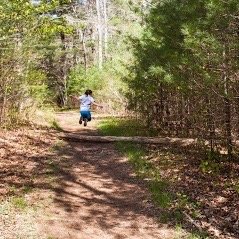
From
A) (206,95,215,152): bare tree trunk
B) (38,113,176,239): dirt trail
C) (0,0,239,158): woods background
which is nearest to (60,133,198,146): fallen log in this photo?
(0,0,239,158): woods background

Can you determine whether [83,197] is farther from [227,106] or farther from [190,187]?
[227,106]

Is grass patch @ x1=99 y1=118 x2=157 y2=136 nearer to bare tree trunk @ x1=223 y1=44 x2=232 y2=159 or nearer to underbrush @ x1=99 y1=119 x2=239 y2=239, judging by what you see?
underbrush @ x1=99 y1=119 x2=239 y2=239

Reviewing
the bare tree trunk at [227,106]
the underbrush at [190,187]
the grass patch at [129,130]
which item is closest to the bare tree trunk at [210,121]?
the bare tree trunk at [227,106]

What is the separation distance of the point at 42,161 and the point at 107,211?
13.1 ft

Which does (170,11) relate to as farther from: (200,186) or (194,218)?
(194,218)

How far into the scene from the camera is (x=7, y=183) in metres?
9.72

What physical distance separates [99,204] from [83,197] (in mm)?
529

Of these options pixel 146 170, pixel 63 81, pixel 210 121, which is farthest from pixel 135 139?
pixel 63 81

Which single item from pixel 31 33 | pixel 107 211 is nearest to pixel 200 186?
pixel 107 211

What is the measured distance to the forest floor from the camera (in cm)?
744

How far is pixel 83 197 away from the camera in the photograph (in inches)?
361

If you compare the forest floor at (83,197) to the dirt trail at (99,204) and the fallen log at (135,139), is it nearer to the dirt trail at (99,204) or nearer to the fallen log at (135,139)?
the dirt trail at (99,204)

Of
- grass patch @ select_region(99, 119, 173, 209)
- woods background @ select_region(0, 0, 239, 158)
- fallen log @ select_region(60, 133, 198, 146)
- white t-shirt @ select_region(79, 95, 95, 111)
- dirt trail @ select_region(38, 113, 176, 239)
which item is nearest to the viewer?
dirt trail @ select_region(38, 113, 176, 239)

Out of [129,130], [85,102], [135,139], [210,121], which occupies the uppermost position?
[85,102]
